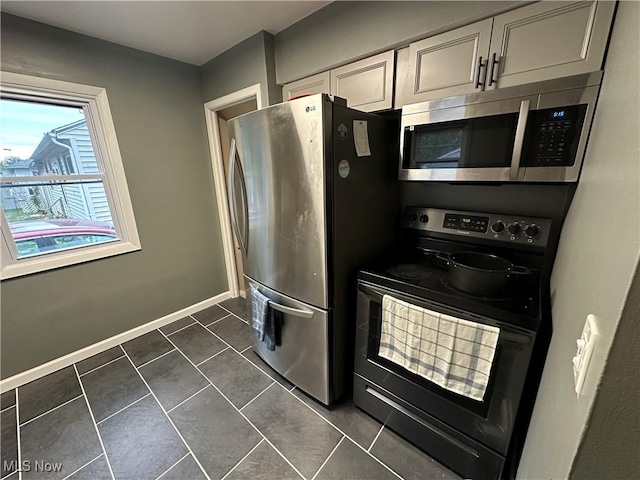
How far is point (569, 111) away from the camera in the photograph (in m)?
1.04

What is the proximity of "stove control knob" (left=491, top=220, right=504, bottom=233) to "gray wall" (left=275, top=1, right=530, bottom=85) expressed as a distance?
0.95 m

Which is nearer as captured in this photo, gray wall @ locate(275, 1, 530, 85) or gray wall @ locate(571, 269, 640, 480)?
gray wall @ locate(571, 269, 640, 480)

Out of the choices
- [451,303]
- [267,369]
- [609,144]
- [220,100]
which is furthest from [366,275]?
[220,100]

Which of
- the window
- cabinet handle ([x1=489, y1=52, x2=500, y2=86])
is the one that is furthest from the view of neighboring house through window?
cabinet handle ([x1=489, y1=52, x2=500, y2=86])

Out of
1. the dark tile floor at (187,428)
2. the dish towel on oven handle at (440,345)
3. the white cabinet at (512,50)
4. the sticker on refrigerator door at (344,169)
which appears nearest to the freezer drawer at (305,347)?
the dark tile floor at (187,428)

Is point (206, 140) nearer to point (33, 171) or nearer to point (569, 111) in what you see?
point (33, 171)

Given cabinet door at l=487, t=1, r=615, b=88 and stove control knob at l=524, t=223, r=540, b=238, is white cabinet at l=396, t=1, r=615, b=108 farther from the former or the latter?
stove control knob at l=524, t=223, r=540, b=238

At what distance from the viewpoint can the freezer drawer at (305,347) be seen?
4.89 feet

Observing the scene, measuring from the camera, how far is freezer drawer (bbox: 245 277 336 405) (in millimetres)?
1490

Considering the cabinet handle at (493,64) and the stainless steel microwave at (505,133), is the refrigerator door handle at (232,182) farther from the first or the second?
the cabinet handle at (493,64)

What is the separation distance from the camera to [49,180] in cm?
191

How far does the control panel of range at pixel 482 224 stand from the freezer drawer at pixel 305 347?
32.8 inches

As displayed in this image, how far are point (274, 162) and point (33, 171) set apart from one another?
185cm

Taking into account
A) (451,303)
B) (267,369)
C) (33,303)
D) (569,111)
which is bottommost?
(267,369)
